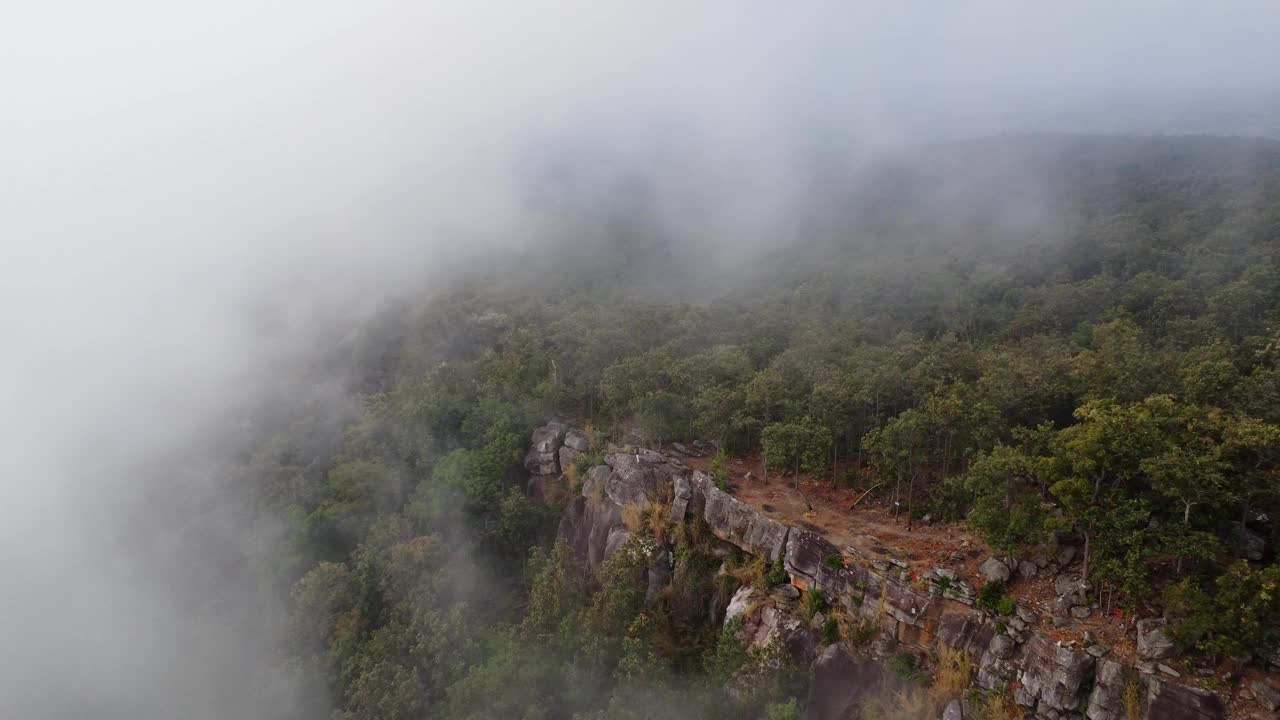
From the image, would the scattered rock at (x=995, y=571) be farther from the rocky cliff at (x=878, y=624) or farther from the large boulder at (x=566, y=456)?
the large boulder at (x=566, y=456)

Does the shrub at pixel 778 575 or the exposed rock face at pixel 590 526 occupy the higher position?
the shrub at pixel 778 575

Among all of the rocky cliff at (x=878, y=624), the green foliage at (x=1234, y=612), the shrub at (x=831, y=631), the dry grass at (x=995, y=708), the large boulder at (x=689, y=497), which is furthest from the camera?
the large boulder at (x=689, y=497)

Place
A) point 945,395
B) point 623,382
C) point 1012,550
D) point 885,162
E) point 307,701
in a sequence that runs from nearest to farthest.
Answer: point 1012,550
point 945,395
point 307,701
point 623,382
point 885,162

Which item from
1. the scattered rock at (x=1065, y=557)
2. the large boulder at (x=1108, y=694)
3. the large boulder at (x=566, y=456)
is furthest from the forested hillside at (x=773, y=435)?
the large boulder at (x=566, y=456)

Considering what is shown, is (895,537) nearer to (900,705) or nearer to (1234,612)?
(900,705)

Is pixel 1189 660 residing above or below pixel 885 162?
above

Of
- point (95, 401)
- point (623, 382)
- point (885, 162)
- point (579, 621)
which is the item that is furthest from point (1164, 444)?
point (885, 162)

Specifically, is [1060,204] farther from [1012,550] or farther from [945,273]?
[1012,550]
